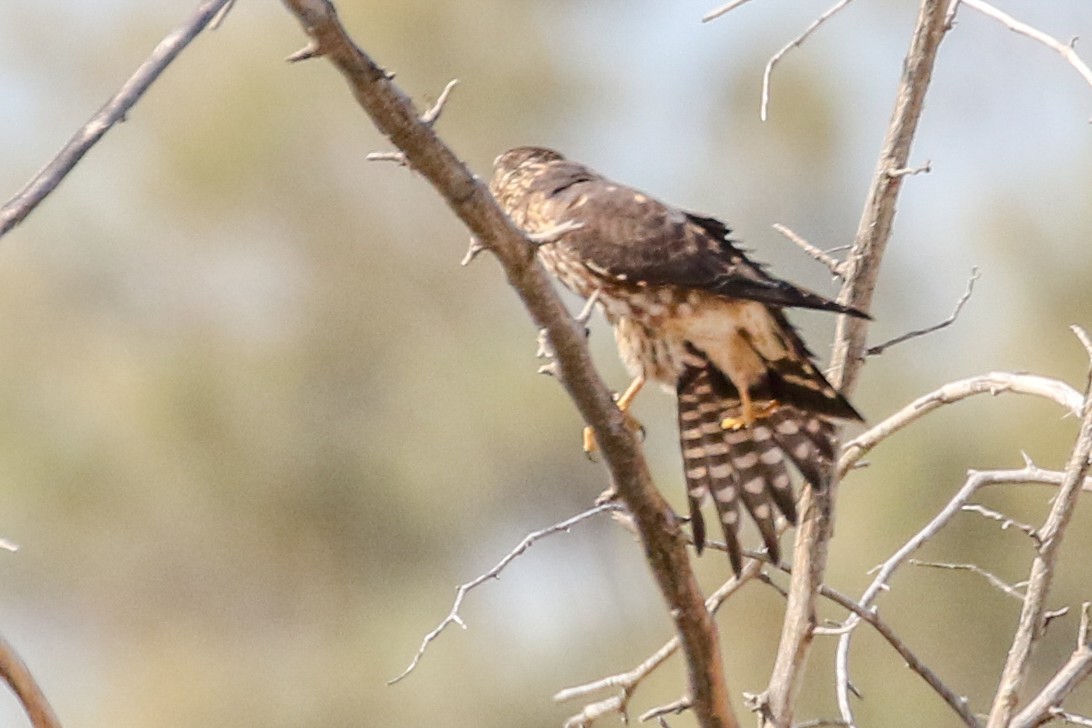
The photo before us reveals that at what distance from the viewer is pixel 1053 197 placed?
827 cm

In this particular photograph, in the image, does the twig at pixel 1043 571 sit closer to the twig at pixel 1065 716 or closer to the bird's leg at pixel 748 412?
the twig at pixel 1065 716

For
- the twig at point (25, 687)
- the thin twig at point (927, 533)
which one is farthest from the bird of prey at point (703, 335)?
the twig at point (25, 687)

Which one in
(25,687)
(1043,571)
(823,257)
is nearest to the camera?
(25,687)

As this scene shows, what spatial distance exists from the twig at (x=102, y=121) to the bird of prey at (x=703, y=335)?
3.48ft

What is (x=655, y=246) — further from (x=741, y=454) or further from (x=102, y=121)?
(x=102, y=121)

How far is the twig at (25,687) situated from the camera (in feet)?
5.00

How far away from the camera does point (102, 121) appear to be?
3.73 ft

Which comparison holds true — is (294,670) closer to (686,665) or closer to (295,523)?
(295,523)

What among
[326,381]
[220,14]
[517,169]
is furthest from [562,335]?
[326,381]

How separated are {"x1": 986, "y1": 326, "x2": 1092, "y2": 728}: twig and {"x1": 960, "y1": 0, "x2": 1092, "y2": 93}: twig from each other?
1.18 ft

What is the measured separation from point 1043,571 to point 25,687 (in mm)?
1181

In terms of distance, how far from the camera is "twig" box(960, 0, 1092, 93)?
1.97m

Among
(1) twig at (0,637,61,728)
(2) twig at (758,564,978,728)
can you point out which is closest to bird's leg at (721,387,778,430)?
(2) twig at (758,564,978,728)

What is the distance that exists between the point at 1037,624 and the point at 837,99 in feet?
23.2
